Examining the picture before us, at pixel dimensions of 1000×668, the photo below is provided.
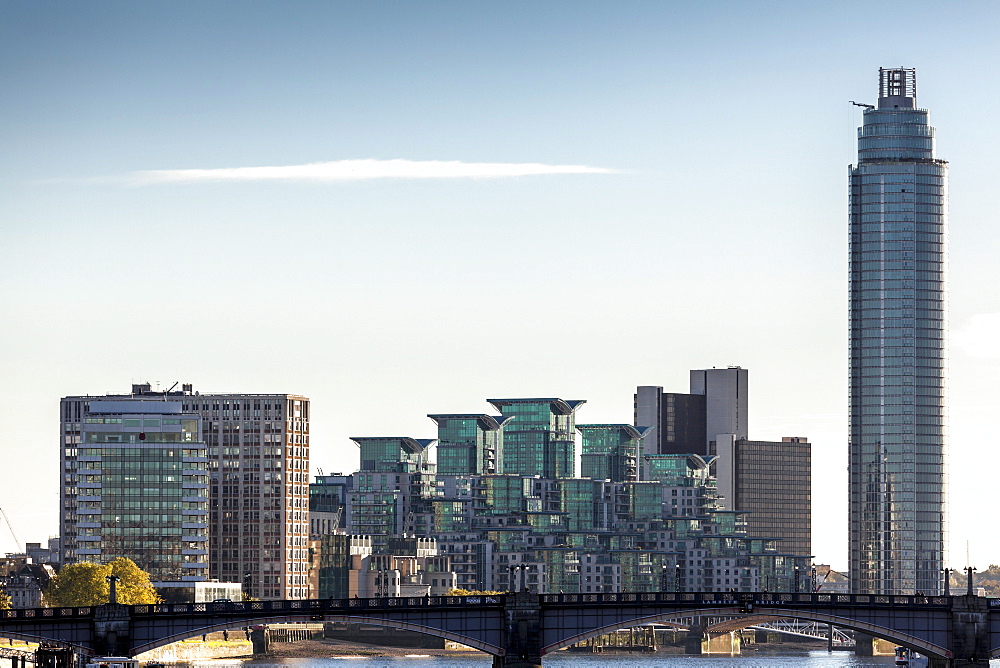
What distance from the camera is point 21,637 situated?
194 meters

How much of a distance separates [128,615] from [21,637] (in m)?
9.80

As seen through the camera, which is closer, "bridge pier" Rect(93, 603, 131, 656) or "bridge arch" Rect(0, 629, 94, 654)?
"bridge arch" Rect(0, 629, 94, 654)

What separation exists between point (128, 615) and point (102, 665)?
6109 mm

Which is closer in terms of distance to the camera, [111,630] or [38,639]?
[38,639]

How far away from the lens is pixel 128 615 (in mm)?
199500

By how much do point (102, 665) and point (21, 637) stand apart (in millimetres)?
7291

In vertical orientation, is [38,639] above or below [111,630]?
below

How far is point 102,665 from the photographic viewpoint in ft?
639

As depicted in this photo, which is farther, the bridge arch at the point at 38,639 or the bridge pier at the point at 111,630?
the bridge pier at the point at 111,630
